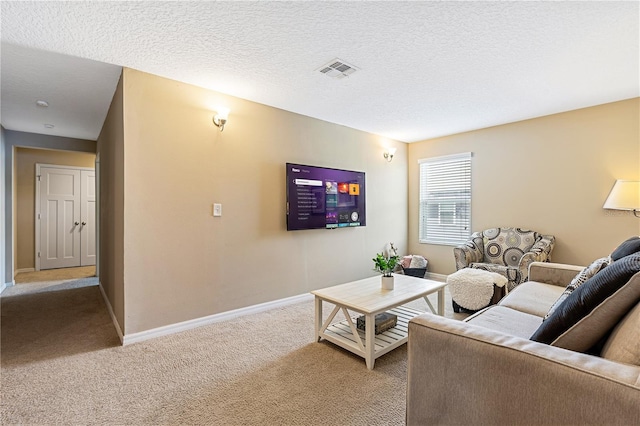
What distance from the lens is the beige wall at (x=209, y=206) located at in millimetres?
2658

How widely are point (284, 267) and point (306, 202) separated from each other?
0.84m

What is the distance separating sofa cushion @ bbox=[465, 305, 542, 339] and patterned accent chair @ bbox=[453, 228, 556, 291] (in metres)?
1.65

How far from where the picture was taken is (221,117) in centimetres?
304

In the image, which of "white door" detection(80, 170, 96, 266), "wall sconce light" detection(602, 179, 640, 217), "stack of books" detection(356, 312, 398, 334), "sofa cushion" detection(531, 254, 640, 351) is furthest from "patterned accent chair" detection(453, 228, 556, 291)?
"white door" detection(80, 170, 96, 266)

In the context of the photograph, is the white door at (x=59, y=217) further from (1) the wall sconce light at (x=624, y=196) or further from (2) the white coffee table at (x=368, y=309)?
(1) the wall sconce light at (x=624, y=196)

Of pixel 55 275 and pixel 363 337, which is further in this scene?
pixel 55 275

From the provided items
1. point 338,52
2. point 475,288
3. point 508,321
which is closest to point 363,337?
point 508,321

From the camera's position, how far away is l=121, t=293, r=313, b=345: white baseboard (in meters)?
2.63

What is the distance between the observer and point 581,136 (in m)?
3.62

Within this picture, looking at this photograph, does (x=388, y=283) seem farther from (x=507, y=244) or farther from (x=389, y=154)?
(x=389, y=154)

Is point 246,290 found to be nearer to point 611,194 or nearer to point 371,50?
point 371,50

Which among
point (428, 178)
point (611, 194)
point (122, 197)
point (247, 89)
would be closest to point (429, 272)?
point (428, 178)

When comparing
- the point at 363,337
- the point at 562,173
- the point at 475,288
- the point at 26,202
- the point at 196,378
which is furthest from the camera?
the point at 26,202

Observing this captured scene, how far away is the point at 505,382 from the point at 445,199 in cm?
419
